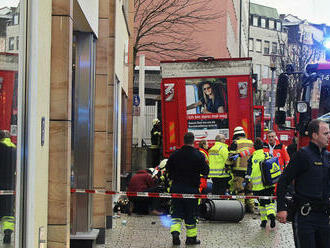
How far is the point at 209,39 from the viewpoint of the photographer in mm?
35906

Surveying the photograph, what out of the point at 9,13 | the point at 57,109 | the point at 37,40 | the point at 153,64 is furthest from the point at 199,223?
the point at 153,64

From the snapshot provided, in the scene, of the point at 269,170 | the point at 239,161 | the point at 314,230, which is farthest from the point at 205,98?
the point at 314,230

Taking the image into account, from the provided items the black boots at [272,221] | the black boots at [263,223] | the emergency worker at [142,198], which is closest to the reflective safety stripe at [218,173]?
the emergency worker at [142,198]

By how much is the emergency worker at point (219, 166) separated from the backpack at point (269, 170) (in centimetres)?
213

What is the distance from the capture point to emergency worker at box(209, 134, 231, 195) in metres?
14.3

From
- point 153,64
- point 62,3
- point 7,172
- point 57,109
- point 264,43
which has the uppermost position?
point 264,43

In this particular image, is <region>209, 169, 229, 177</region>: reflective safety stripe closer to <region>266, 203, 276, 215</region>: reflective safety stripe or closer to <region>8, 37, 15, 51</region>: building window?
<region>266, 203, 276, 215</region>: reflective safety stripe

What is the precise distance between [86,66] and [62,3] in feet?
11.0

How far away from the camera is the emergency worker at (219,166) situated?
1434 centimetres

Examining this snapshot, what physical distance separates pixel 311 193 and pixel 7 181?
302cm

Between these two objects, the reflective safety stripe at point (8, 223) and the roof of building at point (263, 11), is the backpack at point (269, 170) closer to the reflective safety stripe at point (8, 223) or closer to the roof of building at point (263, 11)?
the reflective safety stripe at point (8, 223)

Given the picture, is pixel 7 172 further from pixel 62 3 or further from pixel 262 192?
pixel 262 192

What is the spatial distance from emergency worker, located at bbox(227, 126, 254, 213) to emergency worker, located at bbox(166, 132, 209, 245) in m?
3.74

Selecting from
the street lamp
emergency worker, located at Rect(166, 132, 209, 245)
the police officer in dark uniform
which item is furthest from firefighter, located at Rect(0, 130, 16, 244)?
the street lamp
